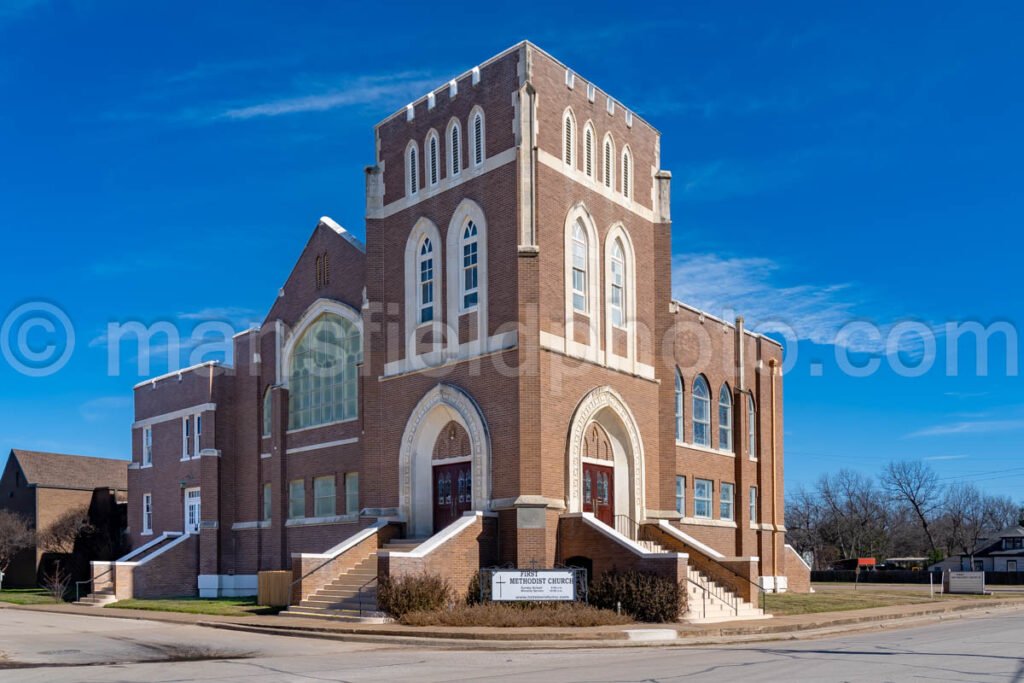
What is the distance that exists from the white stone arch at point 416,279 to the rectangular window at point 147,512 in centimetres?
1986

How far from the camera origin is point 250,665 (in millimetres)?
17359

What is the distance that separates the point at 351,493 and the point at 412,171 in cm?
1132

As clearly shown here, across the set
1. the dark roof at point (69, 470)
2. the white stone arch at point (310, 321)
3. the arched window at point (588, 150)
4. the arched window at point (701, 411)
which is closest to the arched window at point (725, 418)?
the arched window at point (701, 411)

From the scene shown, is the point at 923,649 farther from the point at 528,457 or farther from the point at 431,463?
the point at 431,463

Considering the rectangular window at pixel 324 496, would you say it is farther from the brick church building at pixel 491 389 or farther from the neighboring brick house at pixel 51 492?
the neighboring brick house at pixel 51 492

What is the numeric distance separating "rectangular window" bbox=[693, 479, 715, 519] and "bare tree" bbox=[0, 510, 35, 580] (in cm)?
3318

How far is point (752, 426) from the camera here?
40.9m

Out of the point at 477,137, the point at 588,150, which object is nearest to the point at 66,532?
the point at 477,137

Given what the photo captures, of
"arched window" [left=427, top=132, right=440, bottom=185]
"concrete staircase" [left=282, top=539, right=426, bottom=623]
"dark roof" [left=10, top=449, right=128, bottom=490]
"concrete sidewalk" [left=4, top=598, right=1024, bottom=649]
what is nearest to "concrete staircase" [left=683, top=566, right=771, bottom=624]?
"concrete sidewalk" [left=4, top=598, right=1024, bottom=649]

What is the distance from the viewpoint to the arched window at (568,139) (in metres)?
29.3

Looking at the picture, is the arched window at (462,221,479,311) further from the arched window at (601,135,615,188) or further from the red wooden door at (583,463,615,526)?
the red wooden door at (583,463,615,526)

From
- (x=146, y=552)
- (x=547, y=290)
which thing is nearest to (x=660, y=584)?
(x=547, y=290)

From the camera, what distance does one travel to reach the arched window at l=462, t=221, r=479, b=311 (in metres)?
29.3

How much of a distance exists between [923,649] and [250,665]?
12.0 m
